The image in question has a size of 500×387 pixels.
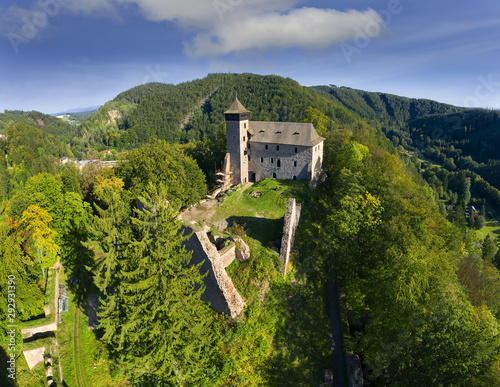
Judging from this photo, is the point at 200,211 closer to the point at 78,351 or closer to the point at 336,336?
the point at 78,351

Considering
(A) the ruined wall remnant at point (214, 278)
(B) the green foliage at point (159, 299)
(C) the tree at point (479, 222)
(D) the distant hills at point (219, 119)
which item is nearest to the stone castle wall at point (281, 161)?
(A) the ruined wall remnant at point (214, 278)

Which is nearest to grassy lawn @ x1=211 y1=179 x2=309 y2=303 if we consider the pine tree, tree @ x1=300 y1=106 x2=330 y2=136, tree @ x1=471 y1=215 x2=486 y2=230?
the pine tree

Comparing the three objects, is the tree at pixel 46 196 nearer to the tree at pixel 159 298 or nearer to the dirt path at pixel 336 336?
the tree at pixel 159 298

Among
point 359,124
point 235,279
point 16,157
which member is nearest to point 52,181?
point 235,279

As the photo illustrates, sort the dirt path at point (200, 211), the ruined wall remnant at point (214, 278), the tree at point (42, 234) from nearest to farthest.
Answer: the ruined wall remnant at point (214, 278) < the tree at point (42, 234) < the dirt path at point (200, 211)

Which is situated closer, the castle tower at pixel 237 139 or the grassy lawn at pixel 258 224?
the grassy lawn at pixel 258 224
